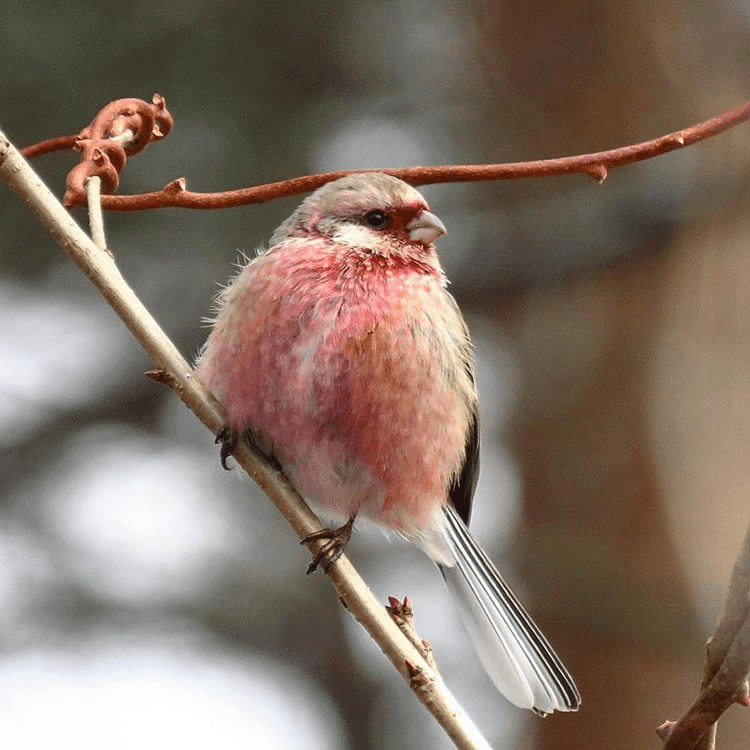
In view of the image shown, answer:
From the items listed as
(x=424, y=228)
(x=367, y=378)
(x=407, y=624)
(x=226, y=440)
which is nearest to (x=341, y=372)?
(x=367, y=378)

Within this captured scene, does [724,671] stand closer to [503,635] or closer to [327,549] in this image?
[327,549]

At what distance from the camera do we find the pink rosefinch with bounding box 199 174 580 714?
2.60 metres

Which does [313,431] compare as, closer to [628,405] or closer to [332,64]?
[628,405]

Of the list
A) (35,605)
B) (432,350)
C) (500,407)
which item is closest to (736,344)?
(500,407)

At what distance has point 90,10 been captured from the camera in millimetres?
5289

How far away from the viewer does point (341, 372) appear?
2.59 metres

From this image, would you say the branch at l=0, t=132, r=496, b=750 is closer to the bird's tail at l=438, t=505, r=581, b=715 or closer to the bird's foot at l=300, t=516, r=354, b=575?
the bird's foot at l=300, t=516, r=354, b=575

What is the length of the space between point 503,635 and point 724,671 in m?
1.35

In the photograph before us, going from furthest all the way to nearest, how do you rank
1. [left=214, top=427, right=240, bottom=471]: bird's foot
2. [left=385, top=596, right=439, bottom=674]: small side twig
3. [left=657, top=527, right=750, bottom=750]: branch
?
[left=214, top=427, right=240, bottom=471]: bird's foot → [left=385, top=596, right=439, bottom=674]: small side twig → [left=657, top=527, right=750, bottom=750]: branch

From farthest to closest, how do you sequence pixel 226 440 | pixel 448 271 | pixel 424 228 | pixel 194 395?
pixel 448 271 → pixel 424 228 → pixel 226 440 → pixel 194 395

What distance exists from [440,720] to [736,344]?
307cm

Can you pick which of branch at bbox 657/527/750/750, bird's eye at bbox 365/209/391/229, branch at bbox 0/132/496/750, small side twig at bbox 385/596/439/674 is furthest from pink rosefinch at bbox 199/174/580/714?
branch at bbox 657/527/750/750

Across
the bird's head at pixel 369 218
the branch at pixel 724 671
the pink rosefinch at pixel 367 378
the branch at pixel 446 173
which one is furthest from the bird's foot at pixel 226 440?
the branch at pixel 724 671

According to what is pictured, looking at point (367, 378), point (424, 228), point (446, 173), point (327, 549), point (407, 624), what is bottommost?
point (407, 624)
